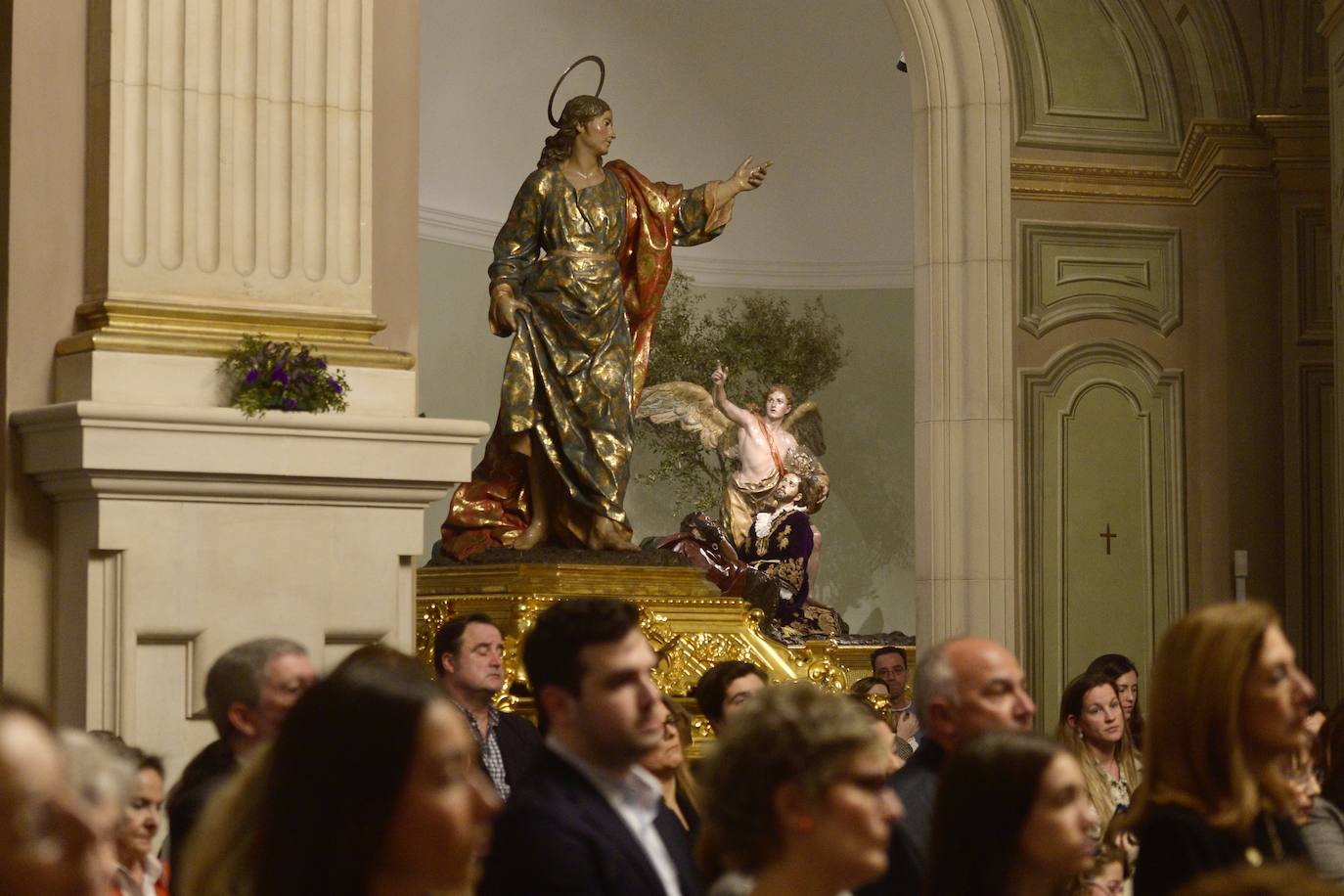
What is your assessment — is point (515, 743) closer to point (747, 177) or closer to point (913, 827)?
point (913, 827)

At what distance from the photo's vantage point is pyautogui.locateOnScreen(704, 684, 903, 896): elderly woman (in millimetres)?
2789

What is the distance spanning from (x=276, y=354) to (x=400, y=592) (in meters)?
0.78

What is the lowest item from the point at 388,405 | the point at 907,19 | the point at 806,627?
the point at 806,627

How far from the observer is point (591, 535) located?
29.1 ft

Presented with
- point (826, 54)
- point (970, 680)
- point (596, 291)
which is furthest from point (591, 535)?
point (826, 54)

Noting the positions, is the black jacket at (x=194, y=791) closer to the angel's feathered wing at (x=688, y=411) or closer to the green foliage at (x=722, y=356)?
the angel's feathered wing at (x=688, y=411)

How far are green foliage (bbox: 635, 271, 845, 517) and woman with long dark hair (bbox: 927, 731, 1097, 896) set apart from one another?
14743 mm

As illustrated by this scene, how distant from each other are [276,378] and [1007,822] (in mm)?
3270

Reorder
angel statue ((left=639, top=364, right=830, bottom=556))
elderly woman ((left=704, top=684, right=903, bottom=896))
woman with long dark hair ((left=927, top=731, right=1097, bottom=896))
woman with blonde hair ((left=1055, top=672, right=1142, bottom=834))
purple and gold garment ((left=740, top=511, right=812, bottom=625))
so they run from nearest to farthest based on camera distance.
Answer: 1. elderly woman ((left=704, top=684, right=903, bottom=896))
2. woman with long dark hair ((left=927, top=731, right=1097, bottom=896))
3. woman with blonde hair ((left=1055, top=672, right=1142, bottom=834))
4. purple and gold garment ((left=740, top=511, right=812, bottom=625))
5. angel statue ((left=639, top=364, right=830, bottom=556))

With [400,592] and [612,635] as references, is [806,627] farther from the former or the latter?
[612,635]

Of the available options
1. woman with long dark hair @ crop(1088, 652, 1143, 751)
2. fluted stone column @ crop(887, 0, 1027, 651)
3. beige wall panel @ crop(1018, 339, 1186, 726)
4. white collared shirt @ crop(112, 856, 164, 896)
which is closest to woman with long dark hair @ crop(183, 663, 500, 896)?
white collared shirt @ crop(112, 856, 164, 896)

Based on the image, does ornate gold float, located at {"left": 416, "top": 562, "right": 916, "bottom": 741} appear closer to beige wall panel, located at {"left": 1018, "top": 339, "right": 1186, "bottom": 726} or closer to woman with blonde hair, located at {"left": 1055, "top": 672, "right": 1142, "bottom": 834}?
woman with blonde hair, located at {"left": 1055, "top": 672, "right": 1142, "bottom": 834}

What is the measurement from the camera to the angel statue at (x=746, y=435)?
Answer: 53.2ft

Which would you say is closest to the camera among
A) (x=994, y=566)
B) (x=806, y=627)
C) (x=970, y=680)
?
(x=970, y=680)
